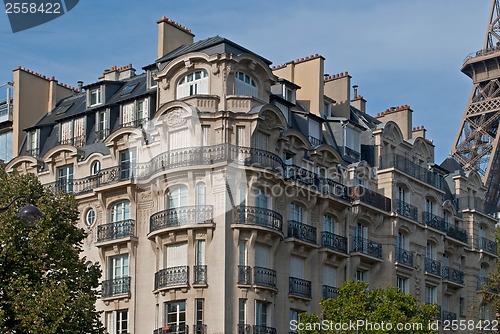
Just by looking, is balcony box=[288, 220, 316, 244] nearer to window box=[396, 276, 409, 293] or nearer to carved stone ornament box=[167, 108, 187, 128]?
carved stone ornament box=[167, 108, 187, 128]

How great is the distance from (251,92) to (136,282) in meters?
6.96

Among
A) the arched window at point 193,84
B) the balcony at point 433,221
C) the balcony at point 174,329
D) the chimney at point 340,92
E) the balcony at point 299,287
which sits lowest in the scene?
the balcony at point 174,329

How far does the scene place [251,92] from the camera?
4047cm

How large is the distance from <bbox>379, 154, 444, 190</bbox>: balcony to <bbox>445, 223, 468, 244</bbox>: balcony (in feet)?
5.19

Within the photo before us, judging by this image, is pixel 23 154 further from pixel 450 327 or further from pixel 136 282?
pixel 450 327

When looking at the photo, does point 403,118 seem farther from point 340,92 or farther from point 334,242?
point 334,242

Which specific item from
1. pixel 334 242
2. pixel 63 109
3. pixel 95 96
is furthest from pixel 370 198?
pixel 63 109

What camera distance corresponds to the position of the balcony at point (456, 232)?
4905 centimetres

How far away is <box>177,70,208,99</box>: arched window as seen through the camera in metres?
39.8

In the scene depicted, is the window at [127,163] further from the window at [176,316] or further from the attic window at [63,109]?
the attic window at [63,109]

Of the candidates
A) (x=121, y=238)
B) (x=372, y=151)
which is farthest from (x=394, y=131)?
(x=121, y=238)

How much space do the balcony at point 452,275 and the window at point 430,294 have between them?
3.01 ft

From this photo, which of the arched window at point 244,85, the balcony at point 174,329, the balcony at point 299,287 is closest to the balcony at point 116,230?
the balcony at point 174,329

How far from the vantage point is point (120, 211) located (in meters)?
40.9
